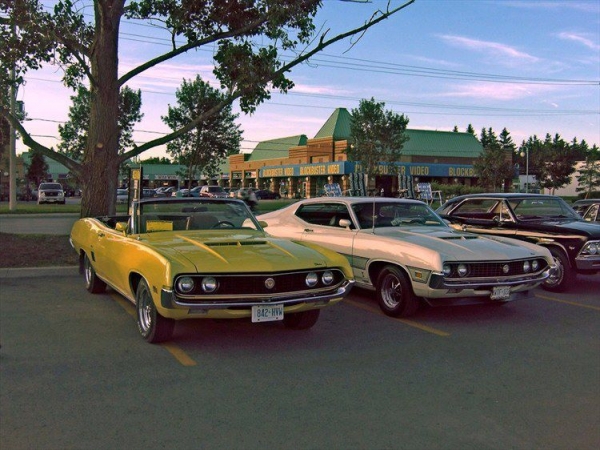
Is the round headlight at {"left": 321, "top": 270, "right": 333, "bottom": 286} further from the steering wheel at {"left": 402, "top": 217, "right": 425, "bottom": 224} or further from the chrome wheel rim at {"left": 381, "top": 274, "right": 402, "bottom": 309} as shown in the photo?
the steering wheel at {"left": 402, "top": 217, "right": 425, "bottom": 224}

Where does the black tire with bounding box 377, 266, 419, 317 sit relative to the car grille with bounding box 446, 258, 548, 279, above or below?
below

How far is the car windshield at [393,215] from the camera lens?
8164 mm

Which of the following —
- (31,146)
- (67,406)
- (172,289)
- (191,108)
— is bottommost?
(67,406)

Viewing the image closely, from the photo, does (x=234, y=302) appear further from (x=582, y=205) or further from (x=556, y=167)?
(x=556, y=167)

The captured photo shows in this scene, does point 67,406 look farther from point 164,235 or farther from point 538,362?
point 538,362

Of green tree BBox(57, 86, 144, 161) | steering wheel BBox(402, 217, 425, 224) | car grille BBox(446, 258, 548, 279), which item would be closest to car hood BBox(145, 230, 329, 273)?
car grille BBox(446, 258, 548, 279)

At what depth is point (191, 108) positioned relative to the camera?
38.5m

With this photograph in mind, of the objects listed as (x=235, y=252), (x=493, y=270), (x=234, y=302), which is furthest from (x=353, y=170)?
(x=234, y=302)

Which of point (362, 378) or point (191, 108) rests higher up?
point (191, 108)

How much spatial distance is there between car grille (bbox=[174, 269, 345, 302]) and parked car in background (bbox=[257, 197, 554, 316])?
5.50ft

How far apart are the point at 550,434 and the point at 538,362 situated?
1680mm

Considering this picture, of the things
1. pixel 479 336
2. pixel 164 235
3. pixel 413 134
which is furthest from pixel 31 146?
pixel 413 134

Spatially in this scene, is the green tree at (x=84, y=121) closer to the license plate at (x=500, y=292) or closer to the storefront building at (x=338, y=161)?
the storefront building at (x=338, y=161)

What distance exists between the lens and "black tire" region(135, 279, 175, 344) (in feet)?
18.0
